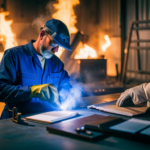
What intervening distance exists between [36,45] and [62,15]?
5.25 m

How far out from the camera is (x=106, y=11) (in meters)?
7.13

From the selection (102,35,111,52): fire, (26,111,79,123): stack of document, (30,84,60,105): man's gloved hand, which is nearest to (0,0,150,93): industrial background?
(102,35,111,52): fire

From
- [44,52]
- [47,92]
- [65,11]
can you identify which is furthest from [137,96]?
[65,11]

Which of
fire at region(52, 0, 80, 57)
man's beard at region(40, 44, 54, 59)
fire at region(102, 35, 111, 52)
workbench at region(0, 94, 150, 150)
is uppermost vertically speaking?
fire at region(52, 0, 80, 57)

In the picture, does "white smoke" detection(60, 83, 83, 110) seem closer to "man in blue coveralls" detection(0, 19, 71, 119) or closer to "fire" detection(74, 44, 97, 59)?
"man in blue coveralls" detection(0, 19, 71, 119)

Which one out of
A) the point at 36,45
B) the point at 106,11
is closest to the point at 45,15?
the point at 106,11

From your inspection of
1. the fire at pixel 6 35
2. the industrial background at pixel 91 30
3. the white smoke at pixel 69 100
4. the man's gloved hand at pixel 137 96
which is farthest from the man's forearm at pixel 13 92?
the fire at pixel 6 35

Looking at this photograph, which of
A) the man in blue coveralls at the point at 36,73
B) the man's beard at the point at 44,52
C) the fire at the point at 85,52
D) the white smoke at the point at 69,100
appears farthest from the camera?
the fire at the point at 85,52

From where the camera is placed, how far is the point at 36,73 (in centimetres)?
189

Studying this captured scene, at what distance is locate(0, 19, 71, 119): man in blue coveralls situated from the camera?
161 cm

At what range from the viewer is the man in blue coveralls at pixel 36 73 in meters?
1.61

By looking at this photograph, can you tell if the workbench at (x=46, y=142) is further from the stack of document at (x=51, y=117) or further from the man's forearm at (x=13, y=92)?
the man's forearm at (x=13, y=92)

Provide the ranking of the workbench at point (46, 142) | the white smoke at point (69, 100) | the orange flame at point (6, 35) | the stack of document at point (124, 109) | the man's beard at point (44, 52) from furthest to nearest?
1. the orange flame at point (6, 35)
2. the man's beard at point (44, 52)
3. the white smoke at point (69, 100)
4. the stack of document at point (124, 109)
5. the workbench at point (46, 142)

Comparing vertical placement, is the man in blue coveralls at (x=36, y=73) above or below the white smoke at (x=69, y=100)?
above
